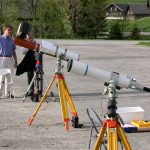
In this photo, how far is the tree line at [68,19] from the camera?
5488cm

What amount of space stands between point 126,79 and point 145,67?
16.9 metres

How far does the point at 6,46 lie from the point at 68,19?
43981mm

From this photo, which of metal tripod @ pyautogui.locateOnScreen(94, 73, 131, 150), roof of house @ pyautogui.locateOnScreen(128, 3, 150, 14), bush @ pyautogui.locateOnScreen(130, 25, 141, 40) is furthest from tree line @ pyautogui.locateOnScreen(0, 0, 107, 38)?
roof of house @ pyautogui.locateOnScreen(128, 3, 150, 14)

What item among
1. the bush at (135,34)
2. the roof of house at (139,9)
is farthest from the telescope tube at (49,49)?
the roof of house at (139,9)

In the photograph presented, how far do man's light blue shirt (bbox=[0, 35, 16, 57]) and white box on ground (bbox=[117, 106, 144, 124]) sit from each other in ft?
14.0

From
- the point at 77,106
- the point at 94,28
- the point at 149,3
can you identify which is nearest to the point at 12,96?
the point at 77,106

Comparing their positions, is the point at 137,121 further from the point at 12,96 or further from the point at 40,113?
the point at 12,96

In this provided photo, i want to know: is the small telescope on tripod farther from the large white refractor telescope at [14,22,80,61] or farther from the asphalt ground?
the large white refractor telescope at [14,22,80,61]

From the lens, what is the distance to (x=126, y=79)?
18.0 ft

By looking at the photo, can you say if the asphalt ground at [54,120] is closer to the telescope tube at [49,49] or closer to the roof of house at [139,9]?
the telescope tube at [49,49]

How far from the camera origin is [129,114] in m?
10.1

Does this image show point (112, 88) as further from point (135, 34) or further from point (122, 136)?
point (135, 34)

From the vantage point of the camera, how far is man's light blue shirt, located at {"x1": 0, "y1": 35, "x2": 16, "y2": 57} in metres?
13.2

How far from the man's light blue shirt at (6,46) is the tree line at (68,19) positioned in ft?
133
